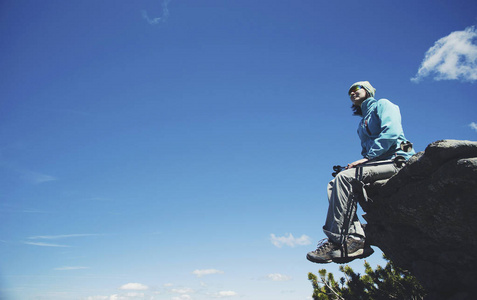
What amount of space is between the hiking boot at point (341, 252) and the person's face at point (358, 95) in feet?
9.38

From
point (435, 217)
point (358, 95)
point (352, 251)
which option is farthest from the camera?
point (358, 95)

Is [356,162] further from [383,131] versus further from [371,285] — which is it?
[371,285]

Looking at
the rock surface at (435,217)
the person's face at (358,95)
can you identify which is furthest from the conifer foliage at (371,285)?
the person's face at (358,95)

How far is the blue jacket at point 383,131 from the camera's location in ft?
14.4

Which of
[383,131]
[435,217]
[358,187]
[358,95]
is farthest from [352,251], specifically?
[358,95]

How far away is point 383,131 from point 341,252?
2.21 m

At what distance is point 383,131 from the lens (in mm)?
4480

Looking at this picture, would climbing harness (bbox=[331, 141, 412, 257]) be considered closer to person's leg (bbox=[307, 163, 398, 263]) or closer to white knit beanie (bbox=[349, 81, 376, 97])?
person's leg (bbox=[307, 163, 398, 263])

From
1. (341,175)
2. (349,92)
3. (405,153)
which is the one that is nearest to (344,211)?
(341,175)

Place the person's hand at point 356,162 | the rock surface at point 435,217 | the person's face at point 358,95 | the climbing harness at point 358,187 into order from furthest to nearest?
the person's face at point 358,95 → the person's hand at point 356,162 → the climbing harness at point 358,187 → the rock surface at point 435,217

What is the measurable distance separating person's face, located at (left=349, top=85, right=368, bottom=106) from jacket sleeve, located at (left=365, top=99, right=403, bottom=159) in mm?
747

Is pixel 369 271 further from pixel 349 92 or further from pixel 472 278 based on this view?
pixel 349 92

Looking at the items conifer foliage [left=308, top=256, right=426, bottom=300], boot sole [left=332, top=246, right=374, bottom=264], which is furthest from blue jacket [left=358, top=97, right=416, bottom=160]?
conifer foliage [left=308, top=256, right=426, bottom=300]

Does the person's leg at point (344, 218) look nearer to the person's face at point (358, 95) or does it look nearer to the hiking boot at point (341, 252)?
the hiking boot at point (341, 252)
